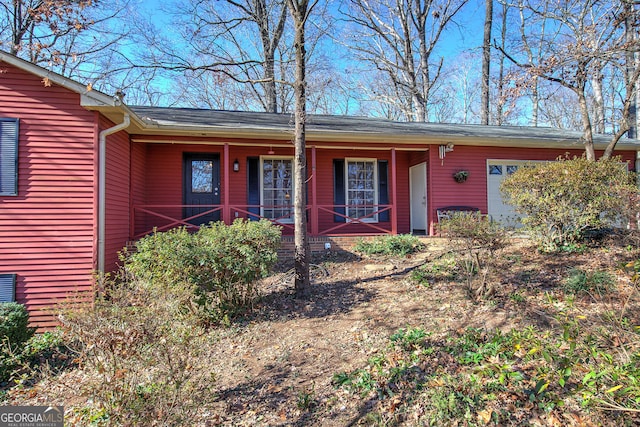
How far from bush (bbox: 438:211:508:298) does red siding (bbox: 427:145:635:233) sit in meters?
4.09

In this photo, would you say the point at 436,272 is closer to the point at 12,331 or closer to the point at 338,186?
the point at 338,186

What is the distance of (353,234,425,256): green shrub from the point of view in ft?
23.3

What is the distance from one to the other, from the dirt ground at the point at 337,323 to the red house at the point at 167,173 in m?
2.03

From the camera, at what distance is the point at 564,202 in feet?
18.8

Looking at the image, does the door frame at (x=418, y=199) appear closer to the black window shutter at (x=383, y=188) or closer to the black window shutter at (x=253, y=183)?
the black window shutter at (x=383, y=188)

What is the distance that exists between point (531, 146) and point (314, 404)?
30.6ft

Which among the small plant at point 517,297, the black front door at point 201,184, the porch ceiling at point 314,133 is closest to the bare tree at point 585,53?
the porch ceiling at point 314,133

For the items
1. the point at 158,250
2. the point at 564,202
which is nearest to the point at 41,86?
the point at 158,250

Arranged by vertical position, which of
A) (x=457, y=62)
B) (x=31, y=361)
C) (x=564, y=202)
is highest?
(x=457, y=62)

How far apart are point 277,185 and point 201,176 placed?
197 centimetres

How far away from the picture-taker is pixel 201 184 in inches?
344

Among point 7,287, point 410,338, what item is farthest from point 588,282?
point 7,287

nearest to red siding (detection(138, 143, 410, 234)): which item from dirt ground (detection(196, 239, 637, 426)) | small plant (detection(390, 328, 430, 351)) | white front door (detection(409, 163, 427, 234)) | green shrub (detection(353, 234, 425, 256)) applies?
white front door (detection(409, 163, 427, 234))

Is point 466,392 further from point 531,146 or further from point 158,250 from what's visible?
point 531,146
